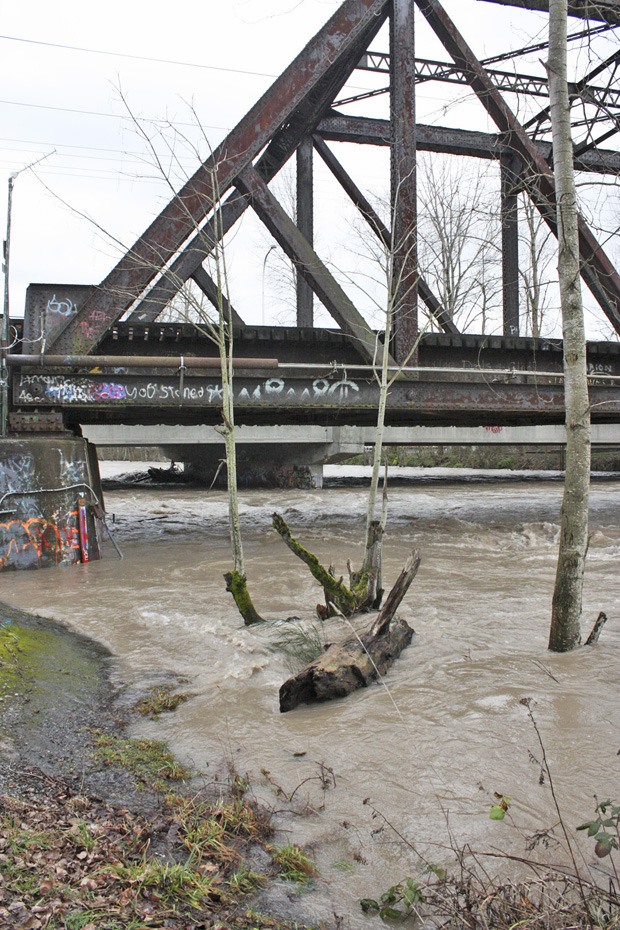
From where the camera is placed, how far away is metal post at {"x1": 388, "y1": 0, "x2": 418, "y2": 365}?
11352 millimetres

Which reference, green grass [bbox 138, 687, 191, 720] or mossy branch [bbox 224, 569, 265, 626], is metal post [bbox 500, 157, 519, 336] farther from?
green grass [bbox 138, 687, 191, 720]

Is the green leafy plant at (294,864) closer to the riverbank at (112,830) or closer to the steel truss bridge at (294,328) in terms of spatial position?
the riverbank at (112,830)

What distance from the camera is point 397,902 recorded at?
9.69 ft

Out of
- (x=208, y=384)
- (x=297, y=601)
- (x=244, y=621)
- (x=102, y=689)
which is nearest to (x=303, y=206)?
(x=208, y=384)

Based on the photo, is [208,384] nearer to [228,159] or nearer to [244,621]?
[228,159]

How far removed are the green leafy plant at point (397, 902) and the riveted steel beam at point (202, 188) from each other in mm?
9225

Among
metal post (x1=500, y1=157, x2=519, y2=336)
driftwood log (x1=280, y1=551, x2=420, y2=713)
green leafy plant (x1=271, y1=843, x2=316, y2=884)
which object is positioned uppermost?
metal post (x1=500, y1=157, x2=519, y2=336)

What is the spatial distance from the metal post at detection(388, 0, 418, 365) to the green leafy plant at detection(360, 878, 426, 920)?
9.10m

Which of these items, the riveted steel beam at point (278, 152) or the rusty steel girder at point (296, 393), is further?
the riveted steel beam at point (278, 152)

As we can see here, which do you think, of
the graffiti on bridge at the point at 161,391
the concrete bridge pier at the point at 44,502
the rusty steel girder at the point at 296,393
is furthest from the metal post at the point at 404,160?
the concrete bridge pier at the point at 44,502

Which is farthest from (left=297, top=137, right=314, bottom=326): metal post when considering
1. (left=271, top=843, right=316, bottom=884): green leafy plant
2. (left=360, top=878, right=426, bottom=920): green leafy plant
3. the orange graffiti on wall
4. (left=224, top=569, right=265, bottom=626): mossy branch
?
(left=360, top=878, right=426, bottom=920): green leafy plant

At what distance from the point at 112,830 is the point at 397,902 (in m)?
1.31

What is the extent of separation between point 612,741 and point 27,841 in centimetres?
351

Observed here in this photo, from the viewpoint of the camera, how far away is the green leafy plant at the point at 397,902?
2846mm
